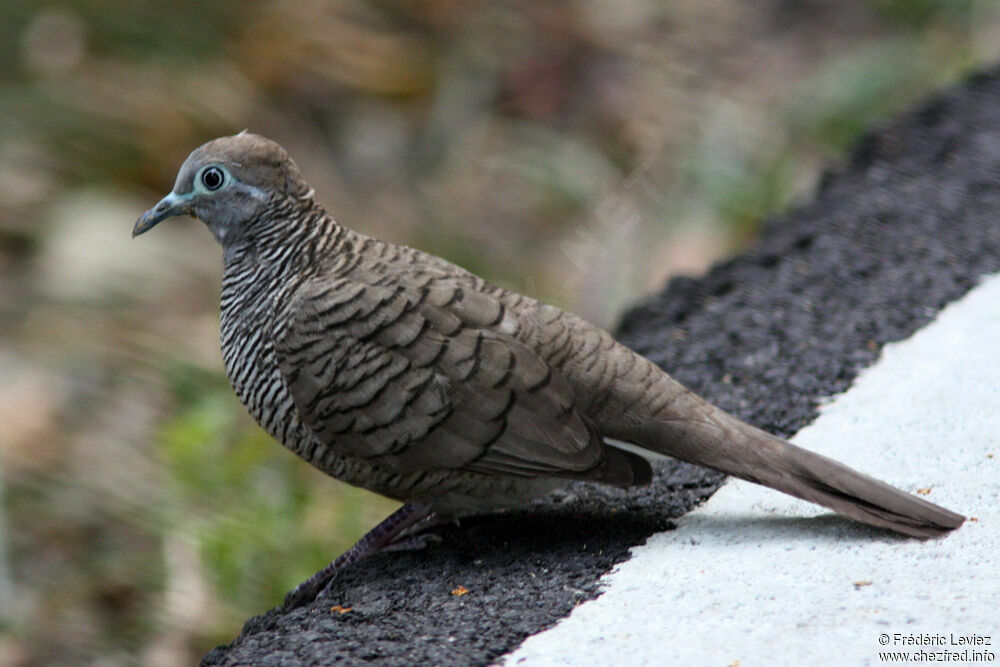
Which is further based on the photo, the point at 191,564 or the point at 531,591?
the point at 191,564

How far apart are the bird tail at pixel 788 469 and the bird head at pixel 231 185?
1267mm

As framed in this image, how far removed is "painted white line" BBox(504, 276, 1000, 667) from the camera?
2.37 metres

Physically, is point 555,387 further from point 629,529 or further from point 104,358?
point 104,358

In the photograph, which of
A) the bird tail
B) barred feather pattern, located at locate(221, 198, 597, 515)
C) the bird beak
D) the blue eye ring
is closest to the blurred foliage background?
barred feather pattern, located at locate(221, 198, 597, 515)

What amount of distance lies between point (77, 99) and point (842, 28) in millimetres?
6014

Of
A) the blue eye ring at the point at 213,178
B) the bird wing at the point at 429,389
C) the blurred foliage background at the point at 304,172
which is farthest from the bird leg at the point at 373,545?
the blue eye ring at the point at 213,178

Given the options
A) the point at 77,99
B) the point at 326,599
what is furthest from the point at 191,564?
the point at 77,99

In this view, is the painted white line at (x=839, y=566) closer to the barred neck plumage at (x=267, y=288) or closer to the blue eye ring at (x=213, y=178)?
the barred neck plumage at (x=267, y=288)

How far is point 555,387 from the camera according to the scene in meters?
3.04

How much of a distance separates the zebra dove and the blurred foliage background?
1.11m

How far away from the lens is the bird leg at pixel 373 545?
3.12 metres

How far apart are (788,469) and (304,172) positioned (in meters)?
4.56

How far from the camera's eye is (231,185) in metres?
3.31

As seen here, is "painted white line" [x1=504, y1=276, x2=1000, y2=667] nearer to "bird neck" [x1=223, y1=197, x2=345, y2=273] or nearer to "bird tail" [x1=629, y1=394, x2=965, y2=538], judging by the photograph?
"bird tail" [x1=629, y1=394, x2=965, y2=538]
